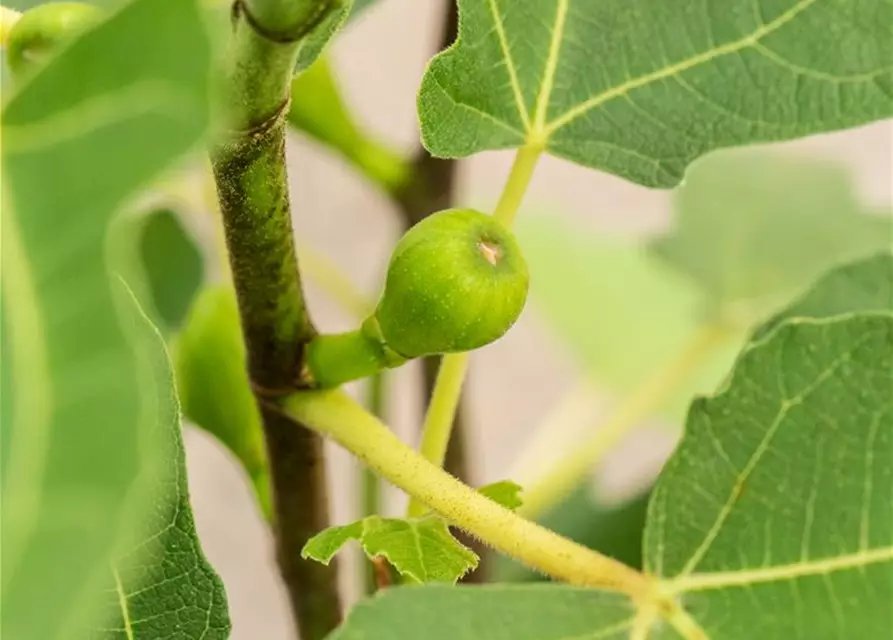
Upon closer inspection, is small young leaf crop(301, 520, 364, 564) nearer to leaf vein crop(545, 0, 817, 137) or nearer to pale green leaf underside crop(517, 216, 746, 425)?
leaf vein crop(545, 0, 817, 137)

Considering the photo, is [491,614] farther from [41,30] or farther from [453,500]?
[41,30]

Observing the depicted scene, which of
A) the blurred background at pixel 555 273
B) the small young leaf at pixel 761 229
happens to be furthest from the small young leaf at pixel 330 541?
the small young leaf at pixel 761 229

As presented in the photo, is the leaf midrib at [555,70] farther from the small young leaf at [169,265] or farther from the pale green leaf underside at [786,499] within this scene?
the small young leaf at [169,265]

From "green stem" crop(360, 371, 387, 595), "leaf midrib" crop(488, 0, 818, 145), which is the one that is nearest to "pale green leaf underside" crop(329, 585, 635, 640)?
"leaf midrib" crop(488, 0, 818, 145)

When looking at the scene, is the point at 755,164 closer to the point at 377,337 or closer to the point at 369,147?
the point at 369,147

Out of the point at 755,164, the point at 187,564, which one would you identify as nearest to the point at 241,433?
the point at 187,564
